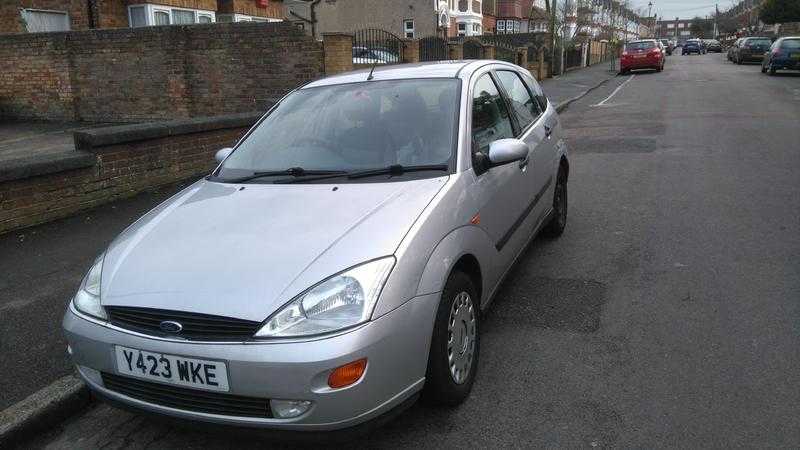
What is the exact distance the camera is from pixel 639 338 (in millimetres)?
3896

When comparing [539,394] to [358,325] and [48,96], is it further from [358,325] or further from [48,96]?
[48,96]

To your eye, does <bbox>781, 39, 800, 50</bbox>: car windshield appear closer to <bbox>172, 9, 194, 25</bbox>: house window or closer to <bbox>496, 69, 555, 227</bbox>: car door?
<bbox>172, 9, 194, 25</bbox>: house window

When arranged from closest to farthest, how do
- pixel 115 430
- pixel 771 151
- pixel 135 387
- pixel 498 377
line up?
pixel 135 387 < pixel 115 430 < pixel 498 377 < pixel 771 151

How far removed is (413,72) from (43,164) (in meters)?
4.15

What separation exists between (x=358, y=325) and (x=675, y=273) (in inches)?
129

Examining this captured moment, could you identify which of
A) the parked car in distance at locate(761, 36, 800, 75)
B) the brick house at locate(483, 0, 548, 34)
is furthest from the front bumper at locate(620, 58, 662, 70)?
the brick house at locate(483, 0, 548, 34)

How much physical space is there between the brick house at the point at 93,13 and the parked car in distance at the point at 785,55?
22807 mm

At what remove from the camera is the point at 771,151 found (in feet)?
32.0

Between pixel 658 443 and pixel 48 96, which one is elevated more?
pixel 48 96

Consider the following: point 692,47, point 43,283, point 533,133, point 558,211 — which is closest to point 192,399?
point 43,283

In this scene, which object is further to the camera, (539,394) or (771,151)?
(771,151)

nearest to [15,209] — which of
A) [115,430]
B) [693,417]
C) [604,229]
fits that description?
[115,430]

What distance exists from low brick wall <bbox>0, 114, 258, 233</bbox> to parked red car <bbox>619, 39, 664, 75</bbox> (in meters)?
28.4

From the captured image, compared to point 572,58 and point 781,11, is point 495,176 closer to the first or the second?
point 572,58
